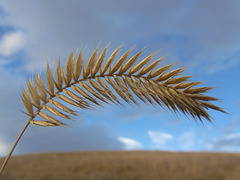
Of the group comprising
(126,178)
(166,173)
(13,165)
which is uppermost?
(166,173)

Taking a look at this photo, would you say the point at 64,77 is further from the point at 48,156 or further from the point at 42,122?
the point at 48,156

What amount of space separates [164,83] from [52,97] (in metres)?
0.57

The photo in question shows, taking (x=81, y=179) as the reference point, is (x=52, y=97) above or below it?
above

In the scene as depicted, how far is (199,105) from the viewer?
113cm

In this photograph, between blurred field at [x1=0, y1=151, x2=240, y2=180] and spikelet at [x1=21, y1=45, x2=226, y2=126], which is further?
blurred field at [x1=0, y1=151, x2=240, y2=180]

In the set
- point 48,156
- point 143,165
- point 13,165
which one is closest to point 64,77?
point 143,165

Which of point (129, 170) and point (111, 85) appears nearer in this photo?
point (111, 85)

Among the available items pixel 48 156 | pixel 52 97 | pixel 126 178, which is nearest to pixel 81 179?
pixel 126 178

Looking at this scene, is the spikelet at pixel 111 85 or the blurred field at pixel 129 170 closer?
the spikelet at pixel 111 85

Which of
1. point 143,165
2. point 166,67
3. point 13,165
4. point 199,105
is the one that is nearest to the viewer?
point 199,105

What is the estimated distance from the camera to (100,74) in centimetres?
122

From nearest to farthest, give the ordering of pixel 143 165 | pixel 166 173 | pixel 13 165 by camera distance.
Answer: pixel 166 173 < pixel 143 165 < pixel 13 165

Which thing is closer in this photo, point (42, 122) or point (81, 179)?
point (42, 122)

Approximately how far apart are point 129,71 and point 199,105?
0.37m
